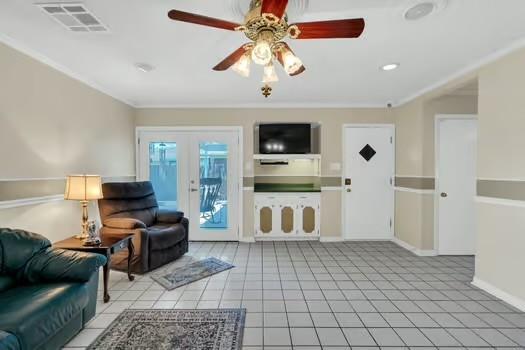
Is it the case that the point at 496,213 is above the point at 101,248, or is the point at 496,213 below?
above

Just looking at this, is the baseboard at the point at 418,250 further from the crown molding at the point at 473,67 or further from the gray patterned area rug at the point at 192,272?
the gray patterned area rug at the point at 192,272

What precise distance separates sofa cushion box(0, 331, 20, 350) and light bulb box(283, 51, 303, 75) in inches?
82.3

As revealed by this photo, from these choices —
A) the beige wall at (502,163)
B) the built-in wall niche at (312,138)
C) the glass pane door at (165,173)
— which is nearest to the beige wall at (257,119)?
the built-in wall niche at (312,138)

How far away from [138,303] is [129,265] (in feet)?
2.08

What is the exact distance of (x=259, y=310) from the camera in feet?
7.80

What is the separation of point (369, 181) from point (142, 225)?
11.7 feet

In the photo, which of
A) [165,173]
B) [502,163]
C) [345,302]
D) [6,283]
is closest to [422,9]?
[502,163]

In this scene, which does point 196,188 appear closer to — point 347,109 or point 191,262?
point 191,262

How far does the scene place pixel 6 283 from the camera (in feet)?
6.08

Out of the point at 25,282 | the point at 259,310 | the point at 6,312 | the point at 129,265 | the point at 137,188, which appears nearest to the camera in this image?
the point at 6,312

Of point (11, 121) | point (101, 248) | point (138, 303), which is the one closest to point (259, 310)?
point (138, 303)

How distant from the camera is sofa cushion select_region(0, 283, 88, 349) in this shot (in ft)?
4.76

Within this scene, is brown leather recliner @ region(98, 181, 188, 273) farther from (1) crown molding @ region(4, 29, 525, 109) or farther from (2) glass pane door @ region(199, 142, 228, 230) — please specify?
(1) crown molding @ region(4, 29, 525, 109)

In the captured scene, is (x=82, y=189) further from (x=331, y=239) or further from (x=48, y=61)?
(x=331, y=239)
